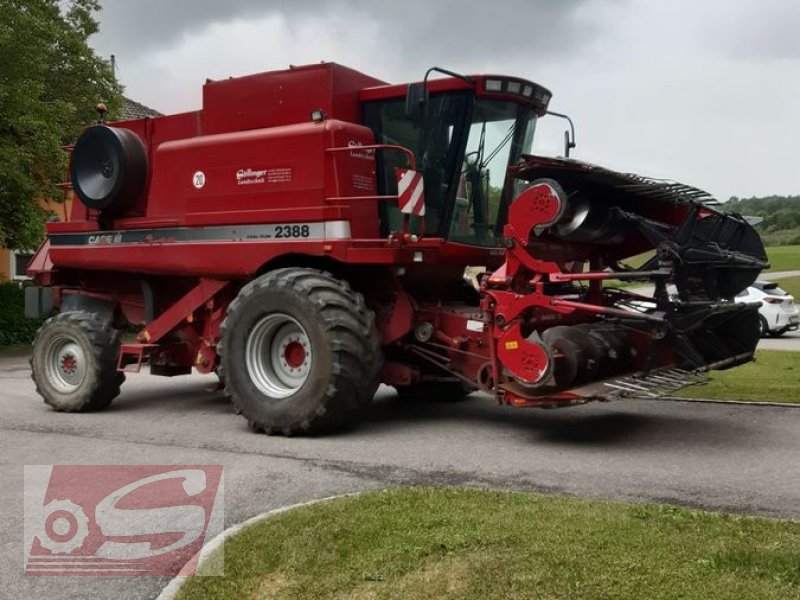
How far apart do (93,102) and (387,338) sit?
1766 cm

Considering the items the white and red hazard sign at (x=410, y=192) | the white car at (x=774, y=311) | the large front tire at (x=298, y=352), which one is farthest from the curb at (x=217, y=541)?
the white car at (x=774, y=311)

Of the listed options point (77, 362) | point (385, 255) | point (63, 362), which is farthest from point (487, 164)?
point (63, 362)

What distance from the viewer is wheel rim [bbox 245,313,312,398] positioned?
8.50m

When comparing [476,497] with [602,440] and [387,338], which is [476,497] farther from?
[387,338]

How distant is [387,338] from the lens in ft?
28.3

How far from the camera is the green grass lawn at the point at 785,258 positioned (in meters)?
56.5

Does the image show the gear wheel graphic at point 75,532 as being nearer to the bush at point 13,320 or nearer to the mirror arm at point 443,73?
the mirror arm at point 443,73

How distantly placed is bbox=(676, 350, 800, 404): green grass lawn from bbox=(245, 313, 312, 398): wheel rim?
466cm

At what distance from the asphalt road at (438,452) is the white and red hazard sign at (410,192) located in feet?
7.14

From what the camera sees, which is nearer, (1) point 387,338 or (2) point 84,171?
(1) point 387,338

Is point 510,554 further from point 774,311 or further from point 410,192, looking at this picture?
point 774,311

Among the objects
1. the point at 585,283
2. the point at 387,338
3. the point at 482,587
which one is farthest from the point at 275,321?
the point at 482,587

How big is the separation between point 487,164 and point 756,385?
15.8 ft

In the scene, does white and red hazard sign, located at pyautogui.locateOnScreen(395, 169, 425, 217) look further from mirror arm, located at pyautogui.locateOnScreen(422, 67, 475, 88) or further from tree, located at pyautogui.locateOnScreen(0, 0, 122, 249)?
tree, located at pyautogui.locateOnScreen(0, 0, 122, 249)
